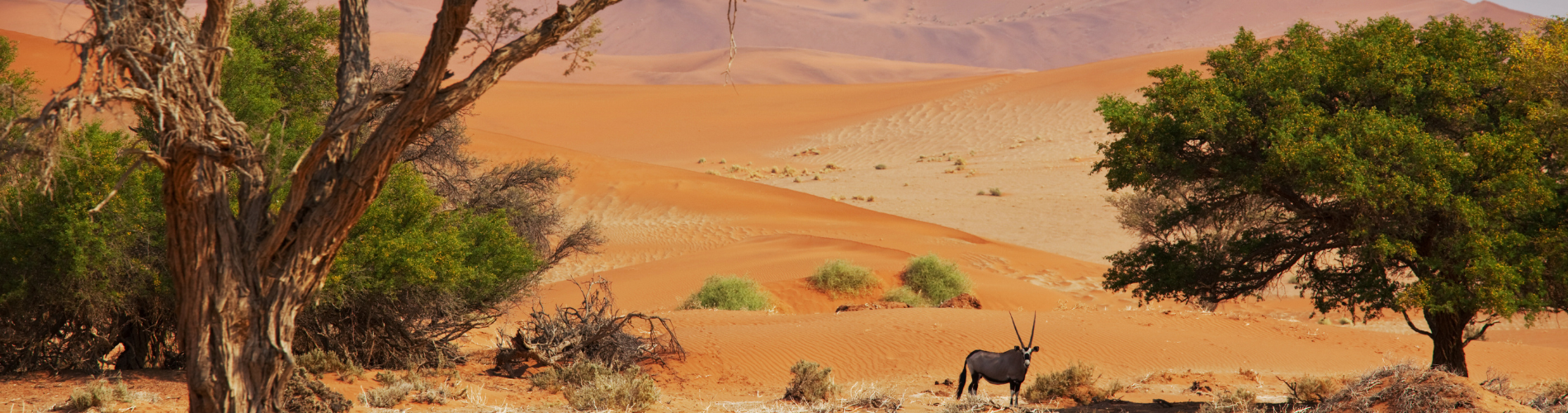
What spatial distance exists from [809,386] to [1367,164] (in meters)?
5.87

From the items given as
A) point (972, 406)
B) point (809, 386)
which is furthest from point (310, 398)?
point (972, 406)

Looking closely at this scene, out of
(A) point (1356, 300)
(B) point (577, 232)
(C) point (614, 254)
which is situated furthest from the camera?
(C) point (614, 254)

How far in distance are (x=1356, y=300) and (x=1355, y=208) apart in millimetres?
1376

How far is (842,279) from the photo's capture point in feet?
74.1

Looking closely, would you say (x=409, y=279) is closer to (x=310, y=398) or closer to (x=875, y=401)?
(x=310, y=398)

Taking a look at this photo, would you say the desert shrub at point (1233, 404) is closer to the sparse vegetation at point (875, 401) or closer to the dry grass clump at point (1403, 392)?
the dry grass clump at point (1403, 392)

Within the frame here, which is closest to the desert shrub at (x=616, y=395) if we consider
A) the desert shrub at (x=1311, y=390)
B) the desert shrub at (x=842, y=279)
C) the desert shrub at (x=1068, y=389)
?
the desert shrub at (x=1068, y=389)

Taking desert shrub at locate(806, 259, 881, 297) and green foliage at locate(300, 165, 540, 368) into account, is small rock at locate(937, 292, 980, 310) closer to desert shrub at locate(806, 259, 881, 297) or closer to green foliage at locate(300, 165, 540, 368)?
desert shrub at locate(806, 259, 881, 297)

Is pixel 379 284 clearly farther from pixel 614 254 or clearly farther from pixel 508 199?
pixel 614 254

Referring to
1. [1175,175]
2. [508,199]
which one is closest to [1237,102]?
[1175,175]

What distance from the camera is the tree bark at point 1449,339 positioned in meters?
9.12

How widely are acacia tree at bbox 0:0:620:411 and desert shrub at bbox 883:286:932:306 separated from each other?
17292mm

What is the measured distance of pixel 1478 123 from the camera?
852cm

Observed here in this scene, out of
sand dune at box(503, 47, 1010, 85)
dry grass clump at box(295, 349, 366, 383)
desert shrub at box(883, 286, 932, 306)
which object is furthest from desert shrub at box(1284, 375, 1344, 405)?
sand dune at box(503, 47, 1010, 85)
